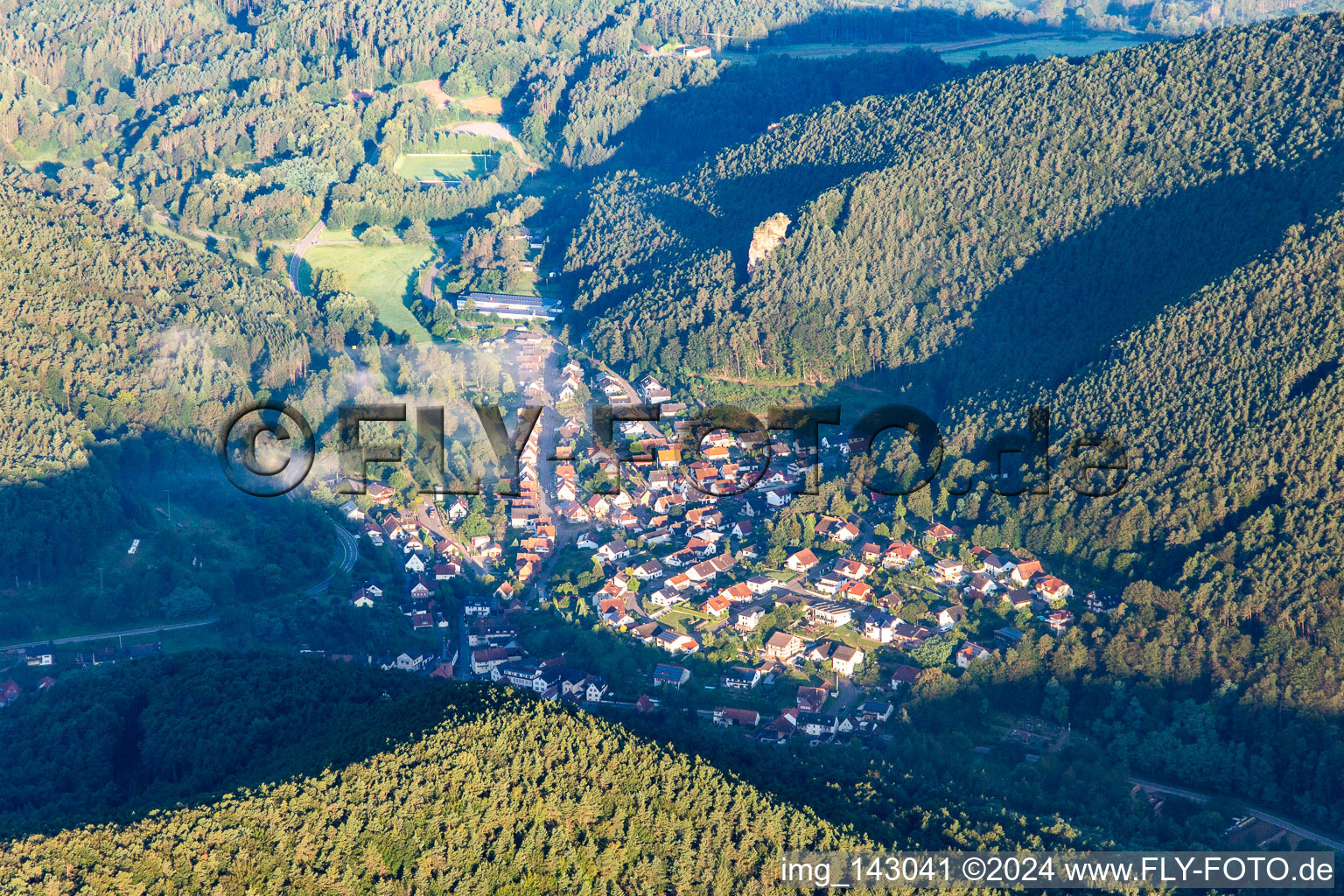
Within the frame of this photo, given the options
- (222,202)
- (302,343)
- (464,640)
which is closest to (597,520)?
(464,640)

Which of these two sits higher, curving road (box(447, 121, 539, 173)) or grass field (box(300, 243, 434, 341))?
curving road (box(447, 121, 539, 173))

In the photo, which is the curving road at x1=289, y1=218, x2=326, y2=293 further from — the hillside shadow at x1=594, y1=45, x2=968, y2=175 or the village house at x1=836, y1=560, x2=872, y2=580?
the village house at x1=836, y1=560, x2=872, y2=580

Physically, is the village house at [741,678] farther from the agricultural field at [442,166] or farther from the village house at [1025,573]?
the agricultural field at [442,166]

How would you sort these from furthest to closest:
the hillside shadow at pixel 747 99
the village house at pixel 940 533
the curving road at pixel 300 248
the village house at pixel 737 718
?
the hillside shadow at pixel 747 99
the curving road at pixel 300 248
the village house at pixel 940 533
the village house at pixel 737 718

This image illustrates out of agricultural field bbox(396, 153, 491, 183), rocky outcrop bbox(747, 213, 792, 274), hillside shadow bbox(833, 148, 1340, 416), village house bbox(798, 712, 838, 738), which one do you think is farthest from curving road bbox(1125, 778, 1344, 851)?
agricultural field bbox(396, 153, 491, 183)

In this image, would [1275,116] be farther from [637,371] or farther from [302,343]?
[302,343]

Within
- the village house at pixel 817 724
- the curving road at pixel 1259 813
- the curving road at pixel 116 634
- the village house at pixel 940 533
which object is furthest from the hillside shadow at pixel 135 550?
the curving road at pixel 1259 813

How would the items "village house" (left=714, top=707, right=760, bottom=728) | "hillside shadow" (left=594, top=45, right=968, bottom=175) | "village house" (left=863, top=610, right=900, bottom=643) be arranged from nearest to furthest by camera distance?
"village house" (left=714, top=707, right=760, bottom=728)
"village house" (left=863, top=610, right=900, bottom=643)
"hillside shadow" (left=594, top=45, right=968, bottom=175)
